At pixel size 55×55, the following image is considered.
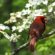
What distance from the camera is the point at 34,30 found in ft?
10.9

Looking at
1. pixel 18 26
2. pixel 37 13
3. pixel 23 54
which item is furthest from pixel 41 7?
pixel 23 54

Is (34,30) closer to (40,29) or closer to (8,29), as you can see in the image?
(40,29)

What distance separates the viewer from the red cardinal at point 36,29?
3211 mm

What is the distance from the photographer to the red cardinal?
321 centimetres

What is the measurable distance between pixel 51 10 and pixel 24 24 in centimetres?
31

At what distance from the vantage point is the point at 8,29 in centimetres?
350

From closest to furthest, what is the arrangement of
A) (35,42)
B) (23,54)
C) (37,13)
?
(35,42), (37,13), (23,54)

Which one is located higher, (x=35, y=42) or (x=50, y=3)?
(x=50, y=3)

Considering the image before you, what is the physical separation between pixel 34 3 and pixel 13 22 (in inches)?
11.5

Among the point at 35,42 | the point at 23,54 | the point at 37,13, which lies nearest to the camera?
the point at 35,42

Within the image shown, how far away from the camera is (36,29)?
11.1 ft

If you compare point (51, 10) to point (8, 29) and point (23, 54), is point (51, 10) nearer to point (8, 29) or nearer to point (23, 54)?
point (8, 29)

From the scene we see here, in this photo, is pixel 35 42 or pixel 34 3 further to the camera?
pixel 34 3

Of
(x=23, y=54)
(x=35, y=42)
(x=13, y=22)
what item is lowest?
(x=23, y=54)
